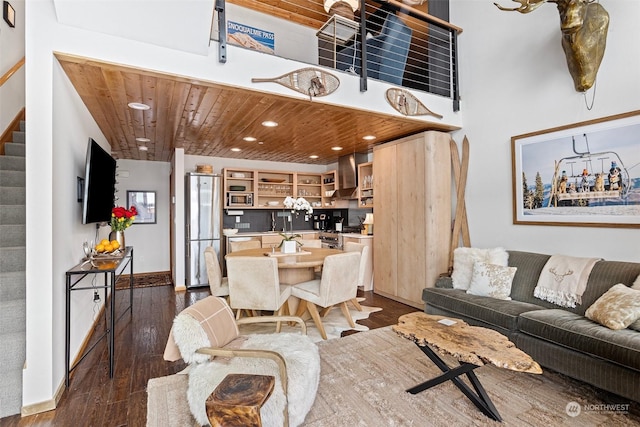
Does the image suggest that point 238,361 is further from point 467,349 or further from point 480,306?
point 480,306

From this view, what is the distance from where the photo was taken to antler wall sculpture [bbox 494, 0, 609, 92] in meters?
2.72

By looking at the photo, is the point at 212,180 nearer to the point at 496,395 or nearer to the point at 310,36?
the point at 310,36

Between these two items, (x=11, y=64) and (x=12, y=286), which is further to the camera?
(x=11, y=64)

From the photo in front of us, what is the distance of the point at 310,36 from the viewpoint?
6.01 m

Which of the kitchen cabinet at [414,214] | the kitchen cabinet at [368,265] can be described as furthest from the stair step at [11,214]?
the kitchen cabinet at [414,214]

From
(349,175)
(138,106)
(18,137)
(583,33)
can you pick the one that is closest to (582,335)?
(583,33)

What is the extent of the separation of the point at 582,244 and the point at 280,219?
5.31 m

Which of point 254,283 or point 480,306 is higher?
point 254,283

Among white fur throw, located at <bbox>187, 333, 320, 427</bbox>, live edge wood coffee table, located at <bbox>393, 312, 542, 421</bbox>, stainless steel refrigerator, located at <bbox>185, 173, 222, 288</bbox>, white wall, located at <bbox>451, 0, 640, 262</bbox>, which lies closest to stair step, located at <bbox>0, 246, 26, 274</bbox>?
white fur throw, located at <bbox>187, 333, 320, 427</bbox>

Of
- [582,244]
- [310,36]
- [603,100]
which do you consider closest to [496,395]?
[582,244]

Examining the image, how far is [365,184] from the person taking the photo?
19.3 ft

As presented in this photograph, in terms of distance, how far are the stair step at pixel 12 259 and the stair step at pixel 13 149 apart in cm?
181

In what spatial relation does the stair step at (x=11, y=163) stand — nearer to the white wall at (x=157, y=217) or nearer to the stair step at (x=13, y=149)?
the stair step at (x=13, y=149)

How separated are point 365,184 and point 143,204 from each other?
4741 millimetres
